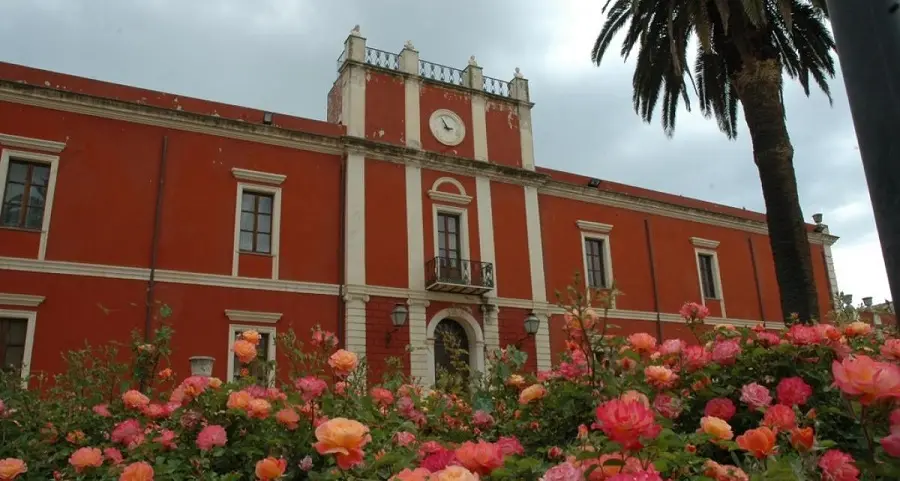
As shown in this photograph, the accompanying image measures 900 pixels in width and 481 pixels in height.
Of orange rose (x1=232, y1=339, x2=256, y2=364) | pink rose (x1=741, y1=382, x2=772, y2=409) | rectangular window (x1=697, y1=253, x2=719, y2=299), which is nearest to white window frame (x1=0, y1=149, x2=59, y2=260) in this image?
orange rose (x1=232, y1=339, x2=256, y2=364)

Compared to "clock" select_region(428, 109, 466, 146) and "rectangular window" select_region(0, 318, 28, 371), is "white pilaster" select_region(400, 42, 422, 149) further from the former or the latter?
"rectangular window" select_region(0, 318, 28, 371)

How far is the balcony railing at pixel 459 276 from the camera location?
15.5m

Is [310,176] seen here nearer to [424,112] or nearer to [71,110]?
[424,112]

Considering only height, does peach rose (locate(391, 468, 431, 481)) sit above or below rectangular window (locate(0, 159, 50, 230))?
below

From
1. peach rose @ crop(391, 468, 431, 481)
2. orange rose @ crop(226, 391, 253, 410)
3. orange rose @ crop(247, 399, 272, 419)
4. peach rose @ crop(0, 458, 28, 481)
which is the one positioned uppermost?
orange rose @ crop(226, 391, 253, 410)

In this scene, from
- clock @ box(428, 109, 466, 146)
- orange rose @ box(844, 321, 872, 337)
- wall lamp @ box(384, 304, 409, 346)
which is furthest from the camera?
clock @ box(428, 109, 466, 146)

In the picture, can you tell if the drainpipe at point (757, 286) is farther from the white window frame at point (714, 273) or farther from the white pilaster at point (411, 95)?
the white pilaster at point (411, 95)

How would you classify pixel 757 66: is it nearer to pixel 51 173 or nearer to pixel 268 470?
pixel 268 470

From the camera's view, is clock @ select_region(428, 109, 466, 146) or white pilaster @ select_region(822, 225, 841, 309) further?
white pilaster @ select_region(822, 225, 841, 309)

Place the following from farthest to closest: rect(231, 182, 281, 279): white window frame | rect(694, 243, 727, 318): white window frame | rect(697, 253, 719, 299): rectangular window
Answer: rect(697, 253, 719, 299): rectangular window, rect(694, 243, 727, 318): white window frame, rect(231, 182, 281, 279): white window frame

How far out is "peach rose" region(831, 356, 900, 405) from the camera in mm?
1659

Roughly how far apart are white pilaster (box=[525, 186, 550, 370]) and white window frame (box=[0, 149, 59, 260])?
1043 centimetres

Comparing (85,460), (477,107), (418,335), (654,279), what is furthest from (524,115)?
(85,460)

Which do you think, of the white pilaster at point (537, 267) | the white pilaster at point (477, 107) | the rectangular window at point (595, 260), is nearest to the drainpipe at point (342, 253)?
the white pilaster at point (477, 107)
